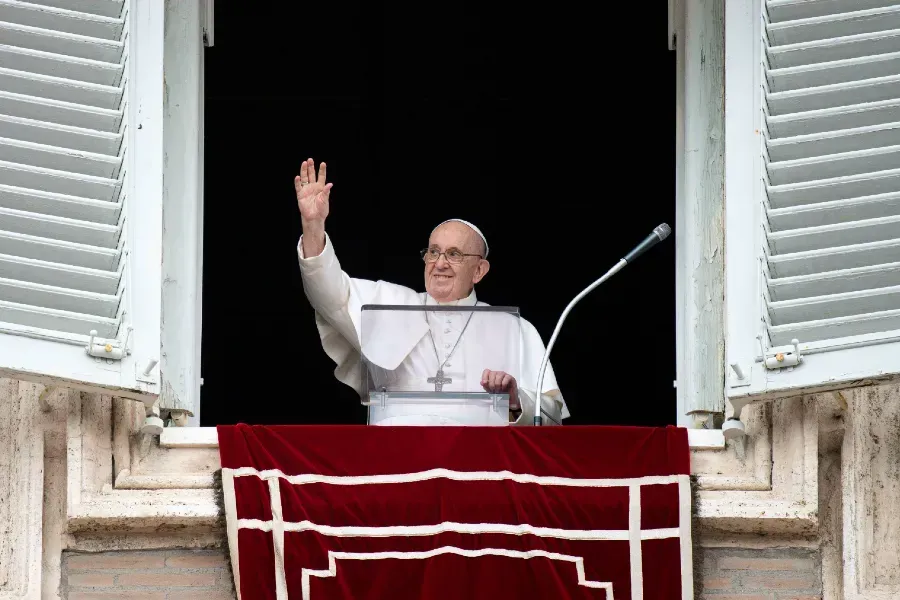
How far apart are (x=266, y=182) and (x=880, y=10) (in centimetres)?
393

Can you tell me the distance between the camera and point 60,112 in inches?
274

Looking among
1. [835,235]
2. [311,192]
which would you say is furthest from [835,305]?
[311,192]

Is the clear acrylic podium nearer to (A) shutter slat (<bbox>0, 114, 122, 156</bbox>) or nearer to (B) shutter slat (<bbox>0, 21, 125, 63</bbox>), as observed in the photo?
(A) shutter slat (<bbox>0, 114, 122, 156</bbox>)

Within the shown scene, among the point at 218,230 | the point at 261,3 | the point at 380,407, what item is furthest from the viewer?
the point at 218,230

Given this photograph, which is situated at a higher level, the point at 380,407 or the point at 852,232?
the point at 852,232

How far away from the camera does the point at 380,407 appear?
7.35 m

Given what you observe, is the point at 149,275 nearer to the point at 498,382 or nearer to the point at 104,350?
the point at 104,350

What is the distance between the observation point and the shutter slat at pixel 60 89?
6.96 metres

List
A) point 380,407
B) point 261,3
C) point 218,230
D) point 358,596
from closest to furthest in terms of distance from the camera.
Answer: point 358,596 → point 380,407 → point 261,3 → point 218,230

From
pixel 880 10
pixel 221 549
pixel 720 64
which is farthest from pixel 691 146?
pixel 221 549

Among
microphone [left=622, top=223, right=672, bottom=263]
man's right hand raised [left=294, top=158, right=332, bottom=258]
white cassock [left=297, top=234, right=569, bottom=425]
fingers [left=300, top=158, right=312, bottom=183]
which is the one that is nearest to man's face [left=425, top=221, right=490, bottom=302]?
white cassock [left=297, top=234, right=569, bottom=425]

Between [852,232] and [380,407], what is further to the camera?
[380,407]

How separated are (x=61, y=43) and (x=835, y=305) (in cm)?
242

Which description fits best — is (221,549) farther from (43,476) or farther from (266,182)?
(266,182)
